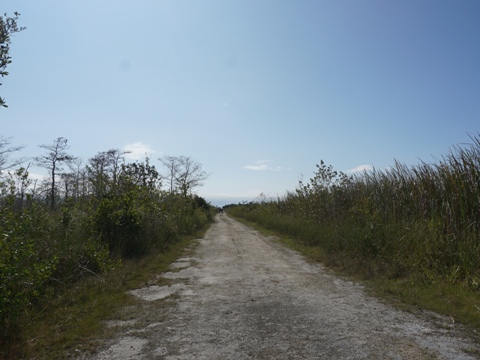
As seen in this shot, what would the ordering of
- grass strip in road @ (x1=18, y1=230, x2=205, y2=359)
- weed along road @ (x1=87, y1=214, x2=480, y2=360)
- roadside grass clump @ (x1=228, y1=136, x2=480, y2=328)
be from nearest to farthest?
weed along road @ (x1=87, y1=214, x2=480, y2=360) < grass strip in road @ (x1=18, y1=230, x2=205, y2=359) < roadside grass clump @ (x1=228, y1=136, x2=480, y2=328)

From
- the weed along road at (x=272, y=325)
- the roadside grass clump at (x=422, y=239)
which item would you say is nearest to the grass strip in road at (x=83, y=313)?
the weed along road at (x=272, y=325)

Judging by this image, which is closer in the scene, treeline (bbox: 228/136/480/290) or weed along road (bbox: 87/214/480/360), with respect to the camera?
weed along road (bbox: 87/214/480/360)

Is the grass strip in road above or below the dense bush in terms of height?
below

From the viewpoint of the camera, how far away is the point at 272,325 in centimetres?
479

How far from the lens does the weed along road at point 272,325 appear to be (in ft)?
12.9

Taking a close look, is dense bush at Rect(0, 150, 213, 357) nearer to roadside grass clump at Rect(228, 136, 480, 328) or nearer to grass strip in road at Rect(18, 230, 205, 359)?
grass strip in road at Rect(18, 230, 205, 359)

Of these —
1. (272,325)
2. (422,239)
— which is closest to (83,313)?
(272,325)

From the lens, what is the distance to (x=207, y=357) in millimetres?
3807

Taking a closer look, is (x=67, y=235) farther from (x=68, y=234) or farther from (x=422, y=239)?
(x=422, y=239)

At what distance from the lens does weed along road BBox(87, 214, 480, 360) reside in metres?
3.94

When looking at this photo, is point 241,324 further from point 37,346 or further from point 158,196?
point 158,196

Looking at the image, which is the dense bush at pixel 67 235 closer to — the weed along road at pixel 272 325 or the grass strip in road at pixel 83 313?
the grass strip in road at pixel 83 313

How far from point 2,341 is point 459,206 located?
8.86 m

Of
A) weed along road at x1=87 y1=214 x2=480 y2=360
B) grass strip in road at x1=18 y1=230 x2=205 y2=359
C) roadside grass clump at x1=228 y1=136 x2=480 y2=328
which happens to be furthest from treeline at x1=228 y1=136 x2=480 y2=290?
grass strip in road at x1=18 y1=230 x2=205 y2=359
